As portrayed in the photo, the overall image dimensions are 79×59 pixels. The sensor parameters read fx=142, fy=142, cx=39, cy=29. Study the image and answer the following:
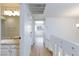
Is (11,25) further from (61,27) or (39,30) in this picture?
(61,27)

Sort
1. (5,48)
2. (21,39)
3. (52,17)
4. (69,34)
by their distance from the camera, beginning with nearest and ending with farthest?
1. (5,48)
2. (21,39)
3. (52,17)
4. (69,34)

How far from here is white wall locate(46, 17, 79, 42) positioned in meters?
5.93

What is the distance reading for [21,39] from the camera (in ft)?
11.0

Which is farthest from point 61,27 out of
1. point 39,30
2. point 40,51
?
point 40,51

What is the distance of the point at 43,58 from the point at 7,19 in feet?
16.5

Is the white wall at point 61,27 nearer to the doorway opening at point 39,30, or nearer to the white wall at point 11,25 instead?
the doorway opening at point 39,30

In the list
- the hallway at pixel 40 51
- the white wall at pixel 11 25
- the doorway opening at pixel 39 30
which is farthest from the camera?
the doorway opening at pixel 39 30

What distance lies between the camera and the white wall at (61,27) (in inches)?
233

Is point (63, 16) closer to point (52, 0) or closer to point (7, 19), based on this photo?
point (7, 19)

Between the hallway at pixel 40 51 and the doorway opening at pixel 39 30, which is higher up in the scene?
the doorway opening at pixel 39 30

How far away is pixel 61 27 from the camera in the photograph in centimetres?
683

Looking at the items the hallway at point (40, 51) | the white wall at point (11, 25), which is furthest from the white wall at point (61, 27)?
the white wall at point (11, 25)

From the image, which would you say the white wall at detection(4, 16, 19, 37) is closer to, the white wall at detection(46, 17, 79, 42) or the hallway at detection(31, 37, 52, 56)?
the hallway at detection(31, 37, 52, 56)

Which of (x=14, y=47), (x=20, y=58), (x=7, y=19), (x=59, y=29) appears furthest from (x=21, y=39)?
(x=59, y=29)
